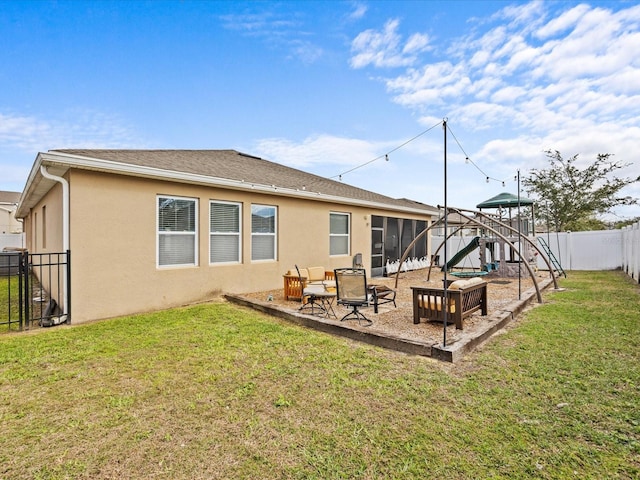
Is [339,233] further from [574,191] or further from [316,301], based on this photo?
[574,191]

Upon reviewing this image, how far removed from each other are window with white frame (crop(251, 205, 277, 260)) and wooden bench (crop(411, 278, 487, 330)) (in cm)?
477

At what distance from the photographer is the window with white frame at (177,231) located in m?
7.22

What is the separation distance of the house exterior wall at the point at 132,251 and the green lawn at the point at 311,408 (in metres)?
1.27

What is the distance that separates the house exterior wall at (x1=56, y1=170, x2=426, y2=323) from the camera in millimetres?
6074

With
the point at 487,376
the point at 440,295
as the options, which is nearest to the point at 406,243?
the point at 440,295

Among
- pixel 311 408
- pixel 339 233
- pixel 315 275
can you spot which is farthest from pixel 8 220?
pixel 311 408

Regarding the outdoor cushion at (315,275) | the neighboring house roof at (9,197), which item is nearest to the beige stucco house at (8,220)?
the neighboring house roof at (9,197)

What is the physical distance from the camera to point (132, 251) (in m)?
6.68

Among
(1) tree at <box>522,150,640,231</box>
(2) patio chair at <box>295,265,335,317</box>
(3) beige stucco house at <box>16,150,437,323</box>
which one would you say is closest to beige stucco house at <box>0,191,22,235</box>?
(3) beige stucco house at <box>16,150,437,323</box>

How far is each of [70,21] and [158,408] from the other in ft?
35.9

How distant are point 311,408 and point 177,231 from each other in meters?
5.70

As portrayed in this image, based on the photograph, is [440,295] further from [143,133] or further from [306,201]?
[143,133]

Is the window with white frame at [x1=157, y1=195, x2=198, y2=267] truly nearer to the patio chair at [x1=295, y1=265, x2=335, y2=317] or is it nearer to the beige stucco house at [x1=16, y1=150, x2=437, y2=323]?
the beige stucco house at [x1=16, y1=150, x2=437, y2=323]

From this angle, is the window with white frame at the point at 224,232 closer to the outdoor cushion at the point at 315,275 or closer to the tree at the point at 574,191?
the outdoor cushion at the point at 315,275
